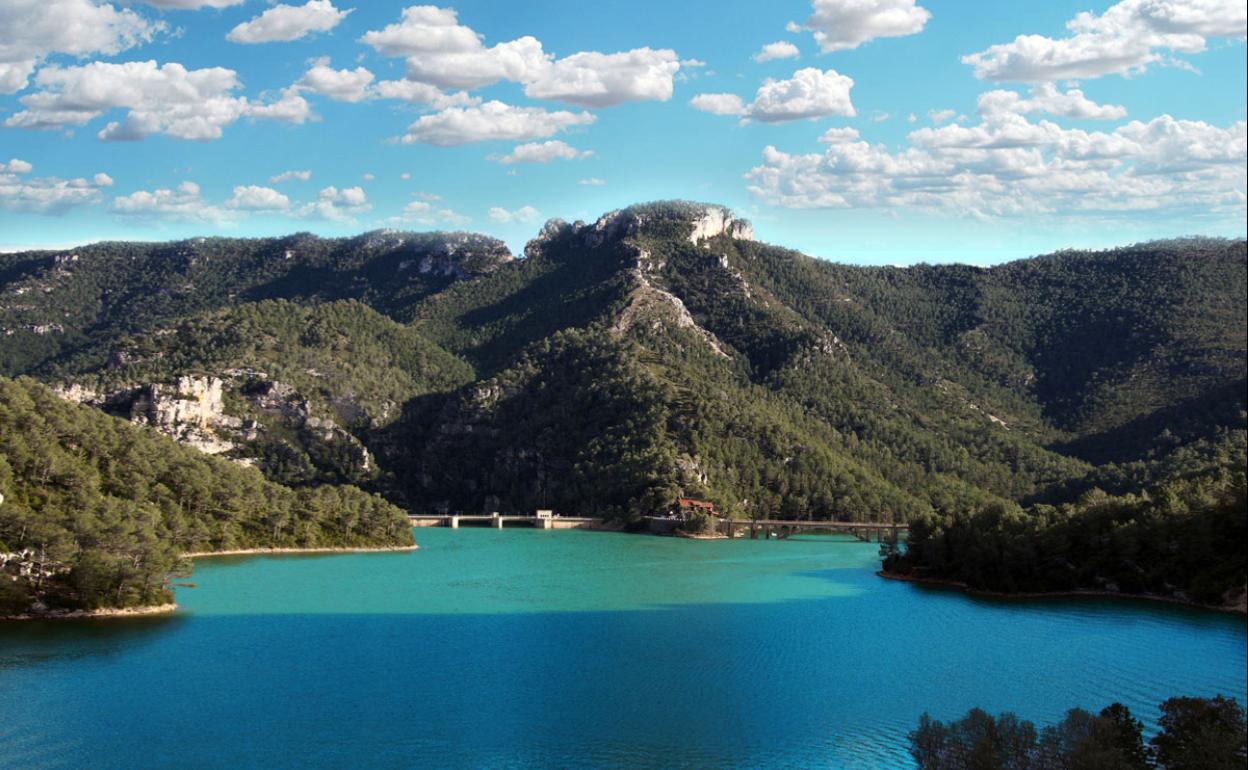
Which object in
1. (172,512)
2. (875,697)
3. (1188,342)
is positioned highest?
(1188,342)

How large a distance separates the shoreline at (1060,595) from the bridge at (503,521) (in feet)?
185

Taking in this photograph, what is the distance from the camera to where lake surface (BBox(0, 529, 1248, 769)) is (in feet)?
137

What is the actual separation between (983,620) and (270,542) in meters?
58.1

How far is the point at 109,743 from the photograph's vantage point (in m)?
41.1

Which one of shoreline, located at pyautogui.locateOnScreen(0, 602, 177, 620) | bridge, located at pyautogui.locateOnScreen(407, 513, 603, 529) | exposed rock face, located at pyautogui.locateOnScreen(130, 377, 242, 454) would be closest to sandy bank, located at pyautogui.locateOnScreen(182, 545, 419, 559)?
shoreline, located at pyautogui.locateOnScreen(0, 602, 177, 620)

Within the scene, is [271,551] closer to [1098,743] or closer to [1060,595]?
[1060,595]

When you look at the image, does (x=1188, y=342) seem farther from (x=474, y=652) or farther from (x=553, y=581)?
(x=474, y=652)

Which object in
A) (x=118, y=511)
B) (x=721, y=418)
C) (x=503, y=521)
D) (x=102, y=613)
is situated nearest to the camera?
(x=102, y=613)

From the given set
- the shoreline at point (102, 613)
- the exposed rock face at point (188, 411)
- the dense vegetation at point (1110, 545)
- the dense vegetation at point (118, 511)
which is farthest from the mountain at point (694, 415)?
the shoreline at point (102, 613)

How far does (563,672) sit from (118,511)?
33318 millimetres

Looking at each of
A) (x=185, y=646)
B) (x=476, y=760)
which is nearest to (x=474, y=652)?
(x=185, y=646)

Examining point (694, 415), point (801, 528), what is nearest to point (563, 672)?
point (801, 528)

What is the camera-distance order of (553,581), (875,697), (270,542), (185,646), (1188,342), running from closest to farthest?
(875,697) → (185,646) → (553,581) → (270,542) → (1188,342)

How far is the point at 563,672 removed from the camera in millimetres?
54000
